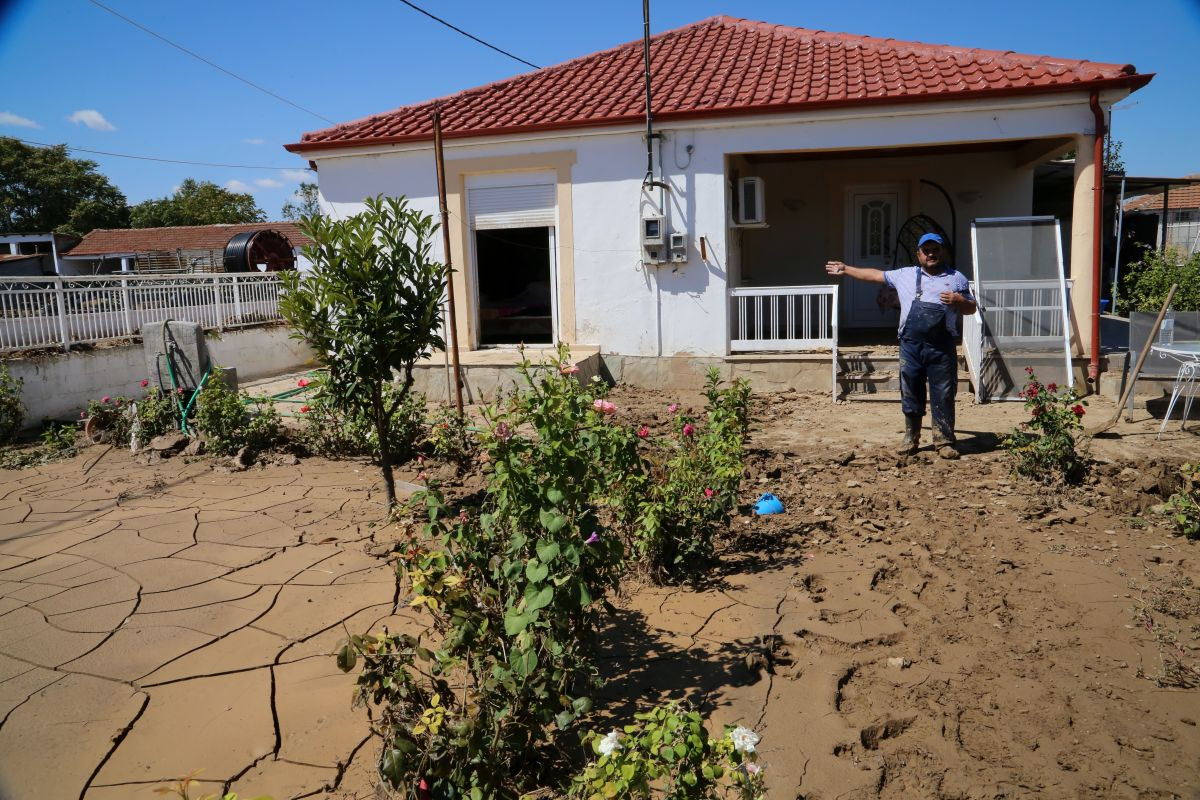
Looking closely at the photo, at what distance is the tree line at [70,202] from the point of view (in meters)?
44.5

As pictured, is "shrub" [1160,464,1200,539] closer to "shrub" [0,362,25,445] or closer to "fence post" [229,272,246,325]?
"shrub" [0,362,25,445]

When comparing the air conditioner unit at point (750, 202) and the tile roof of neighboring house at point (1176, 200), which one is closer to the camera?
the air conditioner unit at point (750, 202)

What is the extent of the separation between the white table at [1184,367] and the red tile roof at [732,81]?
3129 millimetres

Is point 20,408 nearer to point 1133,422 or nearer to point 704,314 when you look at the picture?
point 704,314

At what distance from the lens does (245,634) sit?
4.02m

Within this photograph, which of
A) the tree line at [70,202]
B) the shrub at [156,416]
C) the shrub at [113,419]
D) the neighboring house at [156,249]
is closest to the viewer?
the shrub at [156,416]

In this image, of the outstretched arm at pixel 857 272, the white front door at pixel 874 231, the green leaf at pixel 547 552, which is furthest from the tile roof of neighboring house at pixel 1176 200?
the green leaf at pixel 547 552

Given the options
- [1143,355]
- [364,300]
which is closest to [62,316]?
[364,300]

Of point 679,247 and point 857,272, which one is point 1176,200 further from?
point 857,272

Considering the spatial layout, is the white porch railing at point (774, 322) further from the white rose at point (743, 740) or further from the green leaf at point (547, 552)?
the white rose at point (743, 740)

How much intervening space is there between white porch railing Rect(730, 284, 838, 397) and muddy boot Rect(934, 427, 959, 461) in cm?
311

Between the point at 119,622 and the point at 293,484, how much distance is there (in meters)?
2.60

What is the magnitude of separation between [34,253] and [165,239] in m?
6.05

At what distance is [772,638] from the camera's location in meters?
3.74
